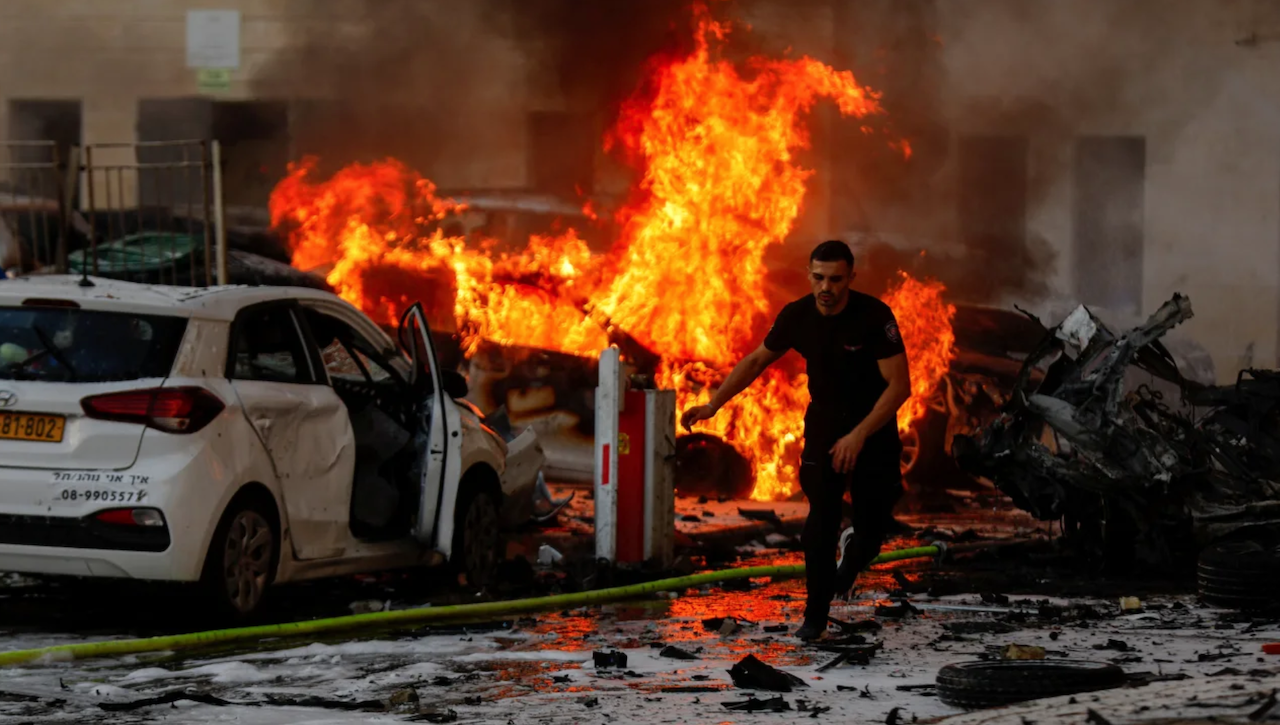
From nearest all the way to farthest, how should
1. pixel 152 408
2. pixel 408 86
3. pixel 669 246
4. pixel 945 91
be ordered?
1. pixel 152 408
2. pixel 669 246
3. pixel 408 86
4. pixel 945 91

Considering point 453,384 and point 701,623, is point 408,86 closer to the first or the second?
point 453,384

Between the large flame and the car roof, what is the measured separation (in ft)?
30.3

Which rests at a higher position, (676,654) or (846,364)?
(846,364)

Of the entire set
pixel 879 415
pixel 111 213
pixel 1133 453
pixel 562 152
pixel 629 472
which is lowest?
pixel 629 472

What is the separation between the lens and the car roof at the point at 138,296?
816 centimetres

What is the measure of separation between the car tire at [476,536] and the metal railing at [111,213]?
6.18 meters

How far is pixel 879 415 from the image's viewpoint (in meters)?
7.75

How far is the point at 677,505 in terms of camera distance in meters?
15.8

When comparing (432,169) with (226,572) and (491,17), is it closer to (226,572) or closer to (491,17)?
(491,17)

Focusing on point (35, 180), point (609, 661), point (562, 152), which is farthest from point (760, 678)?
point (35, 180)

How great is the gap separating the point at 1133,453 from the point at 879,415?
10.1 ft

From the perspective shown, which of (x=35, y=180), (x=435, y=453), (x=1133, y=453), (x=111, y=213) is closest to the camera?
(x=435, y=453)

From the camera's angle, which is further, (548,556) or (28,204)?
(28,204)

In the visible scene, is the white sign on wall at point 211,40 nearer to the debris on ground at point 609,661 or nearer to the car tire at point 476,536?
the car tire at point 476,536
